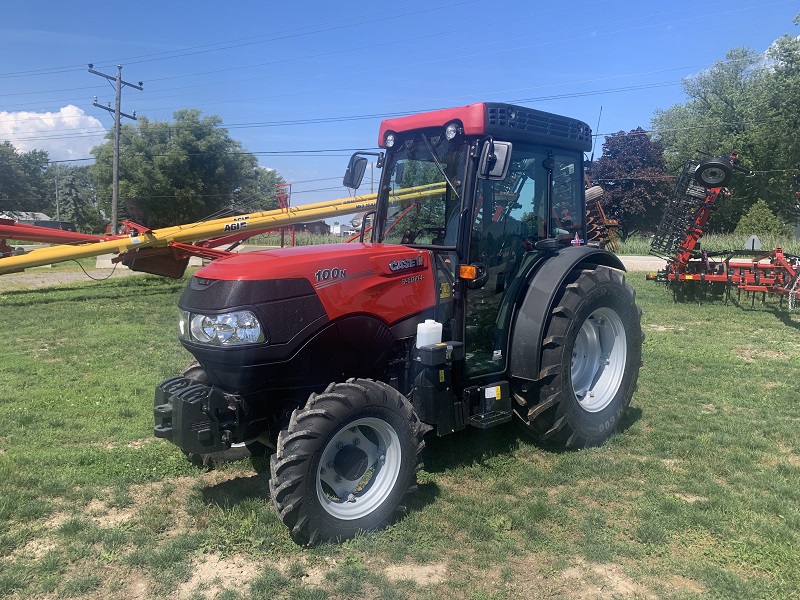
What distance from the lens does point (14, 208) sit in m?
66.8

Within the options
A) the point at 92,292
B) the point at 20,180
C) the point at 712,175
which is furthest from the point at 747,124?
the point at 20,180

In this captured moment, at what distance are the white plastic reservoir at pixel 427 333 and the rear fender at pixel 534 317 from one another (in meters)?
0.73

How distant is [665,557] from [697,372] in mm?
4187

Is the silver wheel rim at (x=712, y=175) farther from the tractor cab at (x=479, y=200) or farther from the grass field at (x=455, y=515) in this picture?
the tractor cab at (x=479, y=200)

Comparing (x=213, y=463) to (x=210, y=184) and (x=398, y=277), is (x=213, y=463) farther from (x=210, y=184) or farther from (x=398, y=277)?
(x=210, y=184)

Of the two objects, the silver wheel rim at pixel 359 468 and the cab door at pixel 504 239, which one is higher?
the cab door at pixel 504 239

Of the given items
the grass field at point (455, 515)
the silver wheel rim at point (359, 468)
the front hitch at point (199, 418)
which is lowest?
the grass field at point (455, 515)

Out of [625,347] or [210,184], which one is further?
[210,184]

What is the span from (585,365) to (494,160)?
2.10 meters

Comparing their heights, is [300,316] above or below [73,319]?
above

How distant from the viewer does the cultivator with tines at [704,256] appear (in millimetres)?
10812

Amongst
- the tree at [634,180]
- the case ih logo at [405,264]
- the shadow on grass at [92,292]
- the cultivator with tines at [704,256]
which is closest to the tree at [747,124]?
the tree at [634,180]

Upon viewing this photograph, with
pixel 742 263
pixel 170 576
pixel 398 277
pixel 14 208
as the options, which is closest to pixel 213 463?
pixel 170 576

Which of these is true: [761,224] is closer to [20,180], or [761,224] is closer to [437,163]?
[437,163]
